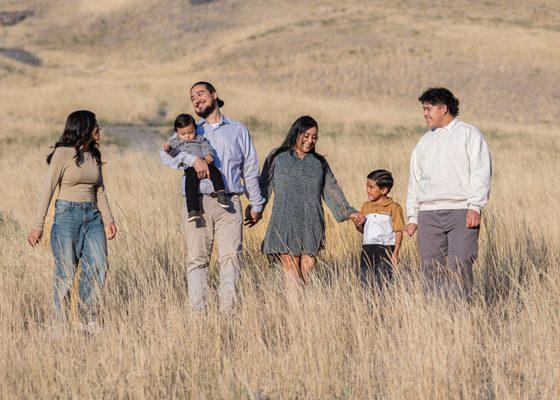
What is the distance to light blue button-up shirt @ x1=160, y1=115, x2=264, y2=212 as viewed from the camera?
647 centimetres

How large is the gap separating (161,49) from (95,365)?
210 feet

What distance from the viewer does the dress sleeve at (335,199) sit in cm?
684

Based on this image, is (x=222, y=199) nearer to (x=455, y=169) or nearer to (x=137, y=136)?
(x=455, y=169)

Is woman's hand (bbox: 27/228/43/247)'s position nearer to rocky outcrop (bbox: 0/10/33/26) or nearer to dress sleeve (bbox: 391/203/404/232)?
dress sleeve (bbox: 391/203/404/232)

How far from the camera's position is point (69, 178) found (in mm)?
6277

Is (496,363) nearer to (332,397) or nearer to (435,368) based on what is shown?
(435,368)

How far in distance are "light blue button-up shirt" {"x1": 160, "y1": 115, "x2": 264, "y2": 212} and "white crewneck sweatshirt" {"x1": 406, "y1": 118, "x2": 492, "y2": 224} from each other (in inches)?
51.8

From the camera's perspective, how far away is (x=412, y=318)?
5.57m

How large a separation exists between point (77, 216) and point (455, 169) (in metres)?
2.82

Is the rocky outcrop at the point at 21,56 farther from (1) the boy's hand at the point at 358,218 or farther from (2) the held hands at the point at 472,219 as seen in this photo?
(2) the held hands at the point at 472,219

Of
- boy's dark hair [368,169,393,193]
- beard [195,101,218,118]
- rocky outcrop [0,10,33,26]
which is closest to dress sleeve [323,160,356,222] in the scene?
boy's dark hair [368,169,393,193]

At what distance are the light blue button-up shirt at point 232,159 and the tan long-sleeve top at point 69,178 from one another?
558mm

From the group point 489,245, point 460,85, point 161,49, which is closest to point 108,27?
point 161,49

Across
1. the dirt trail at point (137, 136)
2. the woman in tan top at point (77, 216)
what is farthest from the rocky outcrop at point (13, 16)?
the woman in tan top at point (77, 216)
